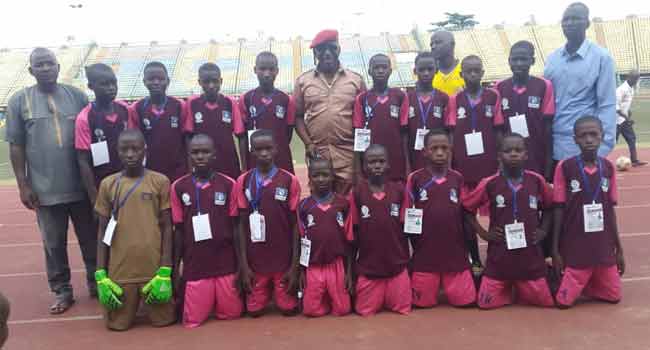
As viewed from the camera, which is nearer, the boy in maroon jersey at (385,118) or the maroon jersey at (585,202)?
the maroon jersey at (585,202)

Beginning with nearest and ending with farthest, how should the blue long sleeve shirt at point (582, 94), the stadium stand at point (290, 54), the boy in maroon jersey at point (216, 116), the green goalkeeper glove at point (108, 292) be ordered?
the green goalkeeper glove at point (108, 292) < the blue long sleeve shirt at point (582, 94) < the boy in maroon jersey at point (216, 116) < the stadium stand at point (290, 54)

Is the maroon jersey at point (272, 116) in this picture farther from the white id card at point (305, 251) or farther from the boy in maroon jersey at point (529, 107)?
the boy in maroon jersey at point (529, 107)

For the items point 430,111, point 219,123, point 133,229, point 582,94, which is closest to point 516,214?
point 430,111

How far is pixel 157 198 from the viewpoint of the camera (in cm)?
405

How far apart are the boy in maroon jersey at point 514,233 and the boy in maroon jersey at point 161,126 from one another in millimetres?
2385

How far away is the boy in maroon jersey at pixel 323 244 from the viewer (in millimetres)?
4008

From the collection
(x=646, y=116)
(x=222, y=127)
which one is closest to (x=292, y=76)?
(x=646, y=116)

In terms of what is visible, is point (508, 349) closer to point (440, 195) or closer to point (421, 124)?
point (440, 195)

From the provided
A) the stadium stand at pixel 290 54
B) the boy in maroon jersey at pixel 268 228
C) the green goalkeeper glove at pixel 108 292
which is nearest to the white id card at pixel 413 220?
the boy in maroon jersey at pixel 268 228

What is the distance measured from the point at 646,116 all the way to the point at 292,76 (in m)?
24.5

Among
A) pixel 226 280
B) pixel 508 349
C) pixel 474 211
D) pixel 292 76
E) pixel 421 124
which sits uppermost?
pixel 292 76

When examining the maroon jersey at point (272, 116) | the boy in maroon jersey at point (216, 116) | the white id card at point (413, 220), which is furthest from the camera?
the maroon jersey at point (272, 116)

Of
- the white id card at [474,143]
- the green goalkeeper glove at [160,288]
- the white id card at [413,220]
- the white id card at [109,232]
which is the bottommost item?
the green goalkeeper glove at [160,288]

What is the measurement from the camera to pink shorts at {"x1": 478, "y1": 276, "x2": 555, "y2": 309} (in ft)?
13.1
